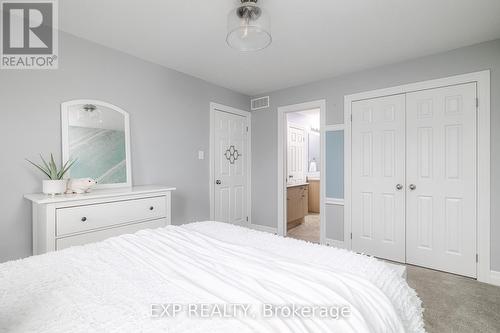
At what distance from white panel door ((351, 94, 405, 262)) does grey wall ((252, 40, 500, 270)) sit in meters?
0.27

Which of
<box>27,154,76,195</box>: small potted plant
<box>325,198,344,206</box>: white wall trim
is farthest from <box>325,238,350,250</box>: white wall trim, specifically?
<box>27,154,76,195</box>: small potted plant

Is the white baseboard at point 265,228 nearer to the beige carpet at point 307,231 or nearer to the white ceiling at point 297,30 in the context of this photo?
the beige carpet at point 307,231

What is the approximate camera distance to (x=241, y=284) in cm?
93

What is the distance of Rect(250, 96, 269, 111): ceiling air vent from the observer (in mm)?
4211

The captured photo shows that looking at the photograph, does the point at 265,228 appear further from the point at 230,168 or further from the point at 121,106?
the point at 121,106

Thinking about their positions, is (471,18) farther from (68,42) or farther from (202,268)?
(68,42)

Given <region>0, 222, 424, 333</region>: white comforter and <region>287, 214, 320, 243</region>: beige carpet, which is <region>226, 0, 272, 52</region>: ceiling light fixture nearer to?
<region>0, 222, 424, 333</region>: white comforter

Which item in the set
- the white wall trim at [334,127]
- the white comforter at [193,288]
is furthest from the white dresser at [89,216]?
the white wall trim at [334,127]

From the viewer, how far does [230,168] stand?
402 cm

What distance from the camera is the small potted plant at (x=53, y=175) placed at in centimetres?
196

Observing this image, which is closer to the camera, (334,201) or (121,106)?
(121,106)

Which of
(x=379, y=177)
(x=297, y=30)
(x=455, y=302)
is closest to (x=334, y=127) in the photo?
(x=379, y=177)

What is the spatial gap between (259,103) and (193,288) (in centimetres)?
377

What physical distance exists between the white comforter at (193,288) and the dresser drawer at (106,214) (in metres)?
0.68
